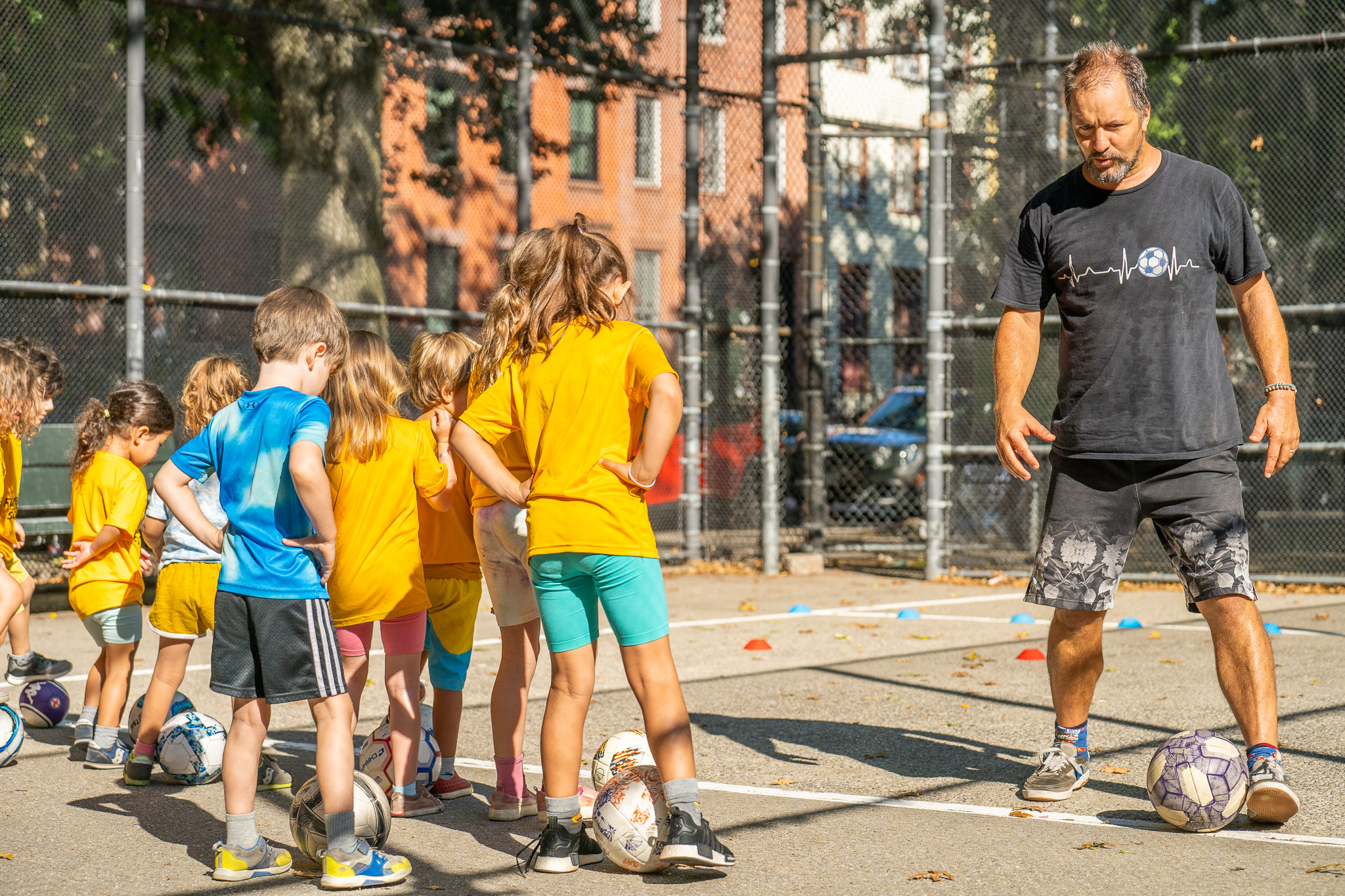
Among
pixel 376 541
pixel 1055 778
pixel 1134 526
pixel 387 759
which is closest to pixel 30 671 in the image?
pixel 387 759

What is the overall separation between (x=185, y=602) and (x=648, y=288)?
805 cm

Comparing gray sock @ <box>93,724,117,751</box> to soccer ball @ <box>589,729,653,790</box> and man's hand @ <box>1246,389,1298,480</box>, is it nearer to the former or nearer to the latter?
soccer ball @ <box>589,729,653,790</box>

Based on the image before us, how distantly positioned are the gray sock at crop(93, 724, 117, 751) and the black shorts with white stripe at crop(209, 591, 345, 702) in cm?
177

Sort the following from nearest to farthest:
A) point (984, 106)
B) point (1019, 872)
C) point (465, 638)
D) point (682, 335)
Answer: point (1019, 872) → point (465, 638) → point (984, 106) → point (682, 335)

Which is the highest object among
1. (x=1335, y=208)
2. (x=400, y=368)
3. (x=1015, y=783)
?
(x=1335, y=208)

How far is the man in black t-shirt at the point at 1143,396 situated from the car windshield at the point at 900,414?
11.2 meters

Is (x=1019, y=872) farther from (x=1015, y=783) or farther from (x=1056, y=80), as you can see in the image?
(x=1056, y=80)

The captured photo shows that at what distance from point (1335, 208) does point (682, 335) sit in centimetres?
546

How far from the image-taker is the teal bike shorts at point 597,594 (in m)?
3.94

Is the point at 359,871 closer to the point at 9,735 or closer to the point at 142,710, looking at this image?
the point at 142,710

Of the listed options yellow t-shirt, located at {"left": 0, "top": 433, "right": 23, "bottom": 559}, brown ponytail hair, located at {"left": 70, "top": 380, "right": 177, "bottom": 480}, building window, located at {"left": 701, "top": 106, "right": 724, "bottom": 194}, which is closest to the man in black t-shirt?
brown ponytail hair, located at {"left": 70, "top": 380, "right": 177, "bottom": 480}

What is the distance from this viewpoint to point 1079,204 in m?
4.79

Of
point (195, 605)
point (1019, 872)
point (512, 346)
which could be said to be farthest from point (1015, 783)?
point (195, 605)

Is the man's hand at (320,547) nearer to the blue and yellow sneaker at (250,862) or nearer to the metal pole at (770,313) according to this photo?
the blue and yellow sneaker at (250,862)
